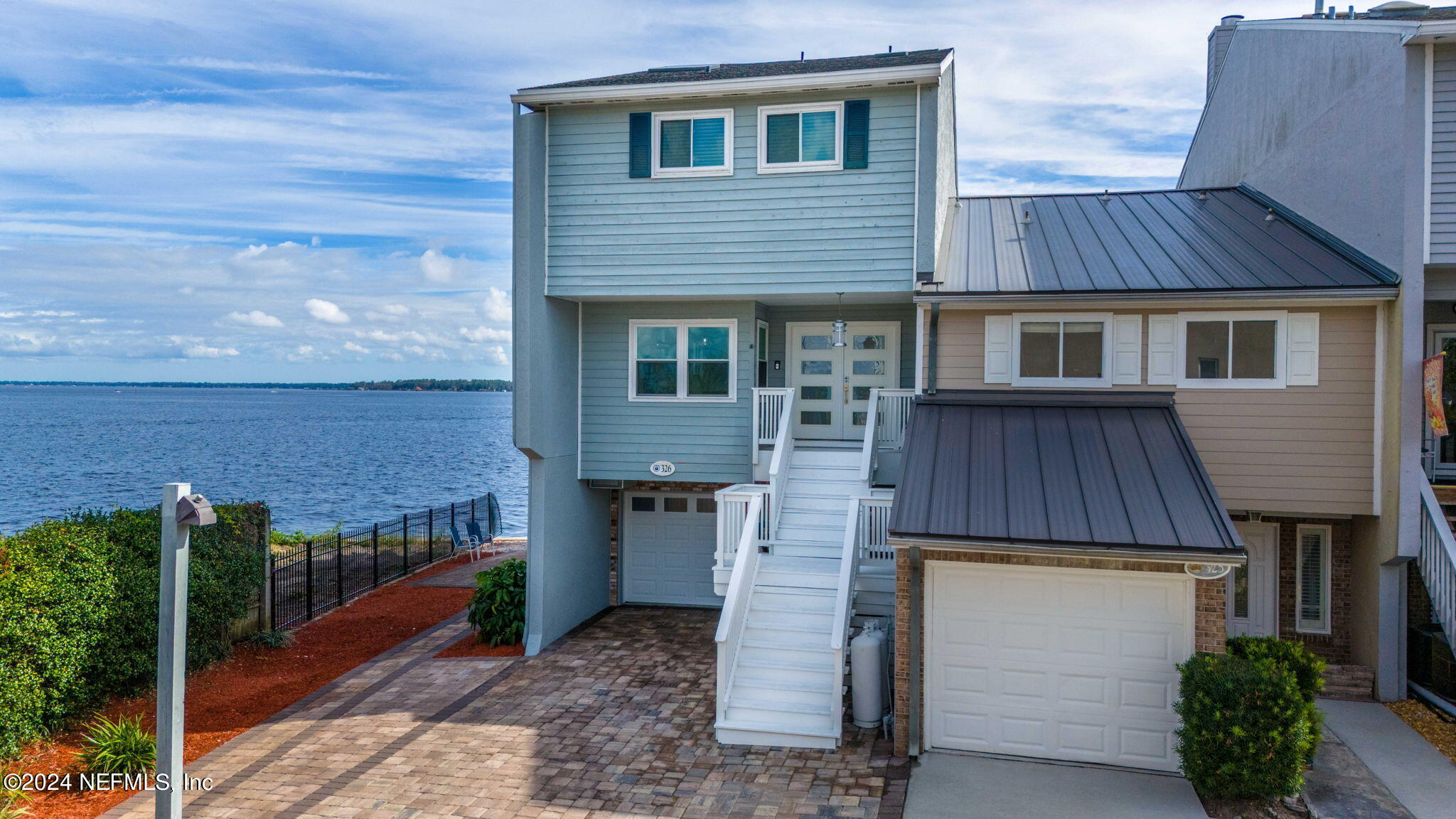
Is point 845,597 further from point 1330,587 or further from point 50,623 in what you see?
point 50,623

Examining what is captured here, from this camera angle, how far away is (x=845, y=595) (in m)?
9.62

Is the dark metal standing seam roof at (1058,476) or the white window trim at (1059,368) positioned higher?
the white window trim at (1059,368)

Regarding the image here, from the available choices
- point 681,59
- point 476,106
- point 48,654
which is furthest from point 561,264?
point 476,106

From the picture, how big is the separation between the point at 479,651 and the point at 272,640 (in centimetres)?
304

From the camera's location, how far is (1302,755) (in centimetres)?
714

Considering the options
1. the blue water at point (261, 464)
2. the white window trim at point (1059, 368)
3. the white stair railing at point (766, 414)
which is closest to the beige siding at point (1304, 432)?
the white window trim at point (1059, 368)

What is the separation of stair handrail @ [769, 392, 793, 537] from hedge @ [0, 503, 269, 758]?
759cm

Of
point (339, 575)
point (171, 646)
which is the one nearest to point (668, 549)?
point (339, 575)

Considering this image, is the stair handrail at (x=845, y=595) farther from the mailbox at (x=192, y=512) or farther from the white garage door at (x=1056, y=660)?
the mailbox at (x=192, y=512)

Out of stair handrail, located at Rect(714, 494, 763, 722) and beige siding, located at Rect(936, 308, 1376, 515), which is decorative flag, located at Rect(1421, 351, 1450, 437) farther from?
stair handrail, located at Rect(714, 494, 763, 722)

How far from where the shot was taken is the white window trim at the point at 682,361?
44.7 ft

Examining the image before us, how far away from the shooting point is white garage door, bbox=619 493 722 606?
15.3 meters

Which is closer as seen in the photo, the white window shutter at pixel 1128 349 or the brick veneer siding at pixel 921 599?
the brick veneer siding at pixel 921 599

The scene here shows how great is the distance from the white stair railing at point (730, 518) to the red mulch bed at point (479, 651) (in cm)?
367
